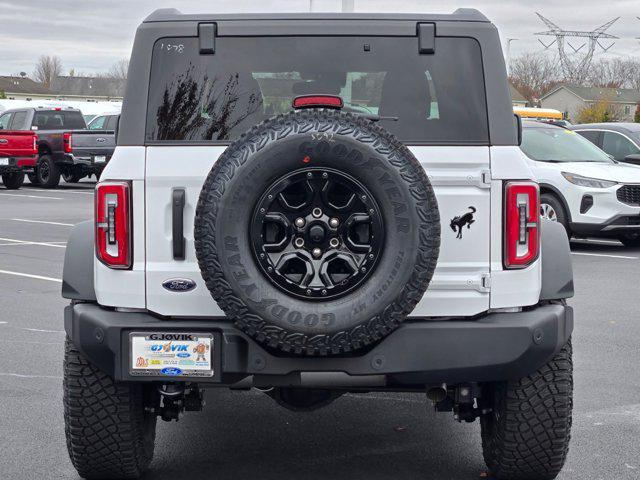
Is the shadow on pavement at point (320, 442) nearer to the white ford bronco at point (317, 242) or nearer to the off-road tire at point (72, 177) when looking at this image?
the white ford bronco at point (317, 242)

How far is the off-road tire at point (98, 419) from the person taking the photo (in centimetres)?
457

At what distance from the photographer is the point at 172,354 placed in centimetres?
429

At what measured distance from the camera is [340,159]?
158 inches

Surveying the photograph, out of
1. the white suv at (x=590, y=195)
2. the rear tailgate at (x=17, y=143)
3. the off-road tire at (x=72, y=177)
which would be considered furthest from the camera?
the off-road tire at (x=72, y=177)

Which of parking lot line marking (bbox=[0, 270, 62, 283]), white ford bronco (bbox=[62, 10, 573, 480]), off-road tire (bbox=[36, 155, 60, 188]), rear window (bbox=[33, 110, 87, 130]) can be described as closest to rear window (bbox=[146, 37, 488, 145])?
white ford bronco (bbox=[62, 10, 573, 480])

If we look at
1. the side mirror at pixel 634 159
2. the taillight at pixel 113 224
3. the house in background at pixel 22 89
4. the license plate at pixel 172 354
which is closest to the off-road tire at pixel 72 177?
the side mirror at pixel 634 159

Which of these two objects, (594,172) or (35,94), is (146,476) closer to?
(594,172)

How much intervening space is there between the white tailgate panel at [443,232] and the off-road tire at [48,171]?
2421cm

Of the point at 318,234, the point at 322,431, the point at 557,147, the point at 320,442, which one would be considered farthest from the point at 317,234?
the point at 557,147

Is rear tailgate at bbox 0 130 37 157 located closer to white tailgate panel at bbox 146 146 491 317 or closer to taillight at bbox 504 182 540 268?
white tailgate panel at bbox 146 146 491 317

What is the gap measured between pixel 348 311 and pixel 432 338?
442 mm

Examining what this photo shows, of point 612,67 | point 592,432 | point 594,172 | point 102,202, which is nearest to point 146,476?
point 102,202

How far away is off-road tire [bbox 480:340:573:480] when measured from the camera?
455 centimetres

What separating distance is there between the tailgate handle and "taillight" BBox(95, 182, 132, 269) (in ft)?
0.61
